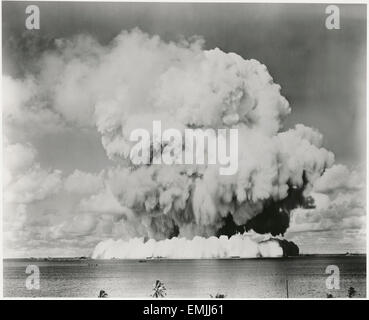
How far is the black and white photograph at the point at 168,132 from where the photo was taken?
384 inches

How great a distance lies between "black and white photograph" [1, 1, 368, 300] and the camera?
974 cm

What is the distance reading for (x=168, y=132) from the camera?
32.1 feet

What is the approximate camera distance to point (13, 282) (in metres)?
9.56

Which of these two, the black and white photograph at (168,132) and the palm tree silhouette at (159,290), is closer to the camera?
the palm tree silhouette at (159,290)

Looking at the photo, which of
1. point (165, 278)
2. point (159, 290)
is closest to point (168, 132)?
point (165, 278)

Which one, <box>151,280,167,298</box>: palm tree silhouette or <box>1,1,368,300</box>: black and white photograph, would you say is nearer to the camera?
<box>151,280,167,298</box>: palm tree silhouette

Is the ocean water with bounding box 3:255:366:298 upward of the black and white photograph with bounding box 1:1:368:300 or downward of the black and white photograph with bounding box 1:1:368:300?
downward

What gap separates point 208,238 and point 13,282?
9.56 ft

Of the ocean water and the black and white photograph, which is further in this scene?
the black and white photograph

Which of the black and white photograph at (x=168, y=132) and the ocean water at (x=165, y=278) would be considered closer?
the ocean water at (x=165, y=278)

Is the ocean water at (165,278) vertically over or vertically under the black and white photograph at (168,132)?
under

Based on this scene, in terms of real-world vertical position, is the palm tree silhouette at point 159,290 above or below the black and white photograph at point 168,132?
below

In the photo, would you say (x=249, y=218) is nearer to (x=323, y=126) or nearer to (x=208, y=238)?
(x=208, y=238)

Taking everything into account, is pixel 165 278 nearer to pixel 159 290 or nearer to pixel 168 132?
pixel 159 290
